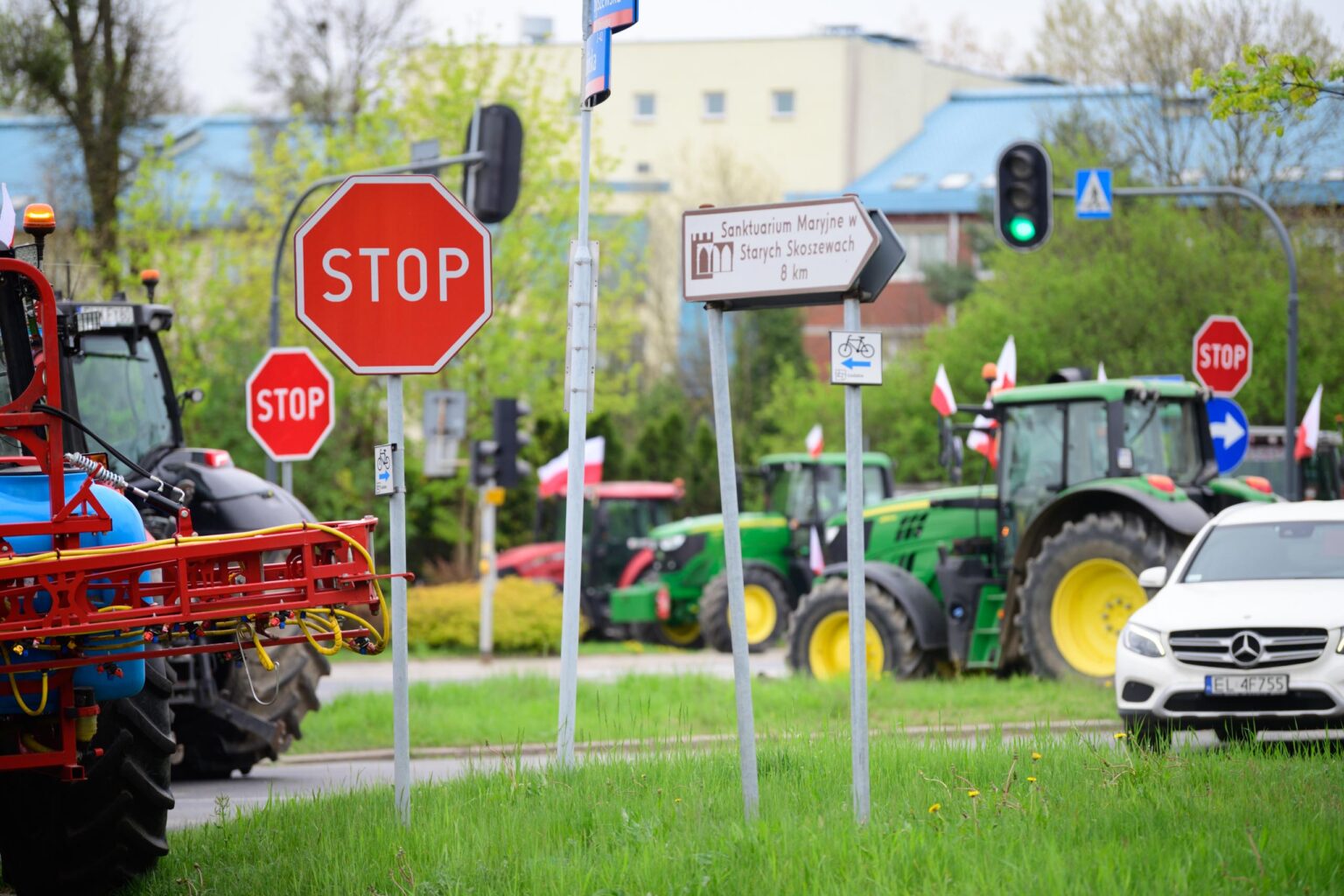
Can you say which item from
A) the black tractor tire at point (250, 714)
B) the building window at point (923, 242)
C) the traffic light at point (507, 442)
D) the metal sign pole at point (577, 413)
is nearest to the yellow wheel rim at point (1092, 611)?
the black tractor tire at point (250, 714)

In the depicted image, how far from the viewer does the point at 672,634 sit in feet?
97.2

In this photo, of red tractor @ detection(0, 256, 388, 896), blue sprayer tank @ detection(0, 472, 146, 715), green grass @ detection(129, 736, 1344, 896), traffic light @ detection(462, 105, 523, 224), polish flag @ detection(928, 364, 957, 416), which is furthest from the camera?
polish flag @ detection(928, 364, 957, 416)

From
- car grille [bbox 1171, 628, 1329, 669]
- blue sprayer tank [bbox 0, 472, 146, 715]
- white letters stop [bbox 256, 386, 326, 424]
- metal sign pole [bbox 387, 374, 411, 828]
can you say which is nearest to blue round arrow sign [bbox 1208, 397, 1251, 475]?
car grille [bbox 1171, 628, 1329, 669]

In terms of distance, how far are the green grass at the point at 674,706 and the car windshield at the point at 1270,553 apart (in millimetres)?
1535

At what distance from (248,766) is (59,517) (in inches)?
275

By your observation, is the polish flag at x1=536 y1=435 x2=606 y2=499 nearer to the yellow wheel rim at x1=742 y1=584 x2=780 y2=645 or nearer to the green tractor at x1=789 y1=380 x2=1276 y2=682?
the yellow wheel rim at x1=742 y1=584 x2=780 y2=645

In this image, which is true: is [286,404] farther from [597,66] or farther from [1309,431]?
[1309,431]

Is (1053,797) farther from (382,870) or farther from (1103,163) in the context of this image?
(1103,163)

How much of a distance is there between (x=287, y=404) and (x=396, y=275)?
10.5m

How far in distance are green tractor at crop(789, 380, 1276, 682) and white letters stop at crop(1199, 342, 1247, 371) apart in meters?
2.00

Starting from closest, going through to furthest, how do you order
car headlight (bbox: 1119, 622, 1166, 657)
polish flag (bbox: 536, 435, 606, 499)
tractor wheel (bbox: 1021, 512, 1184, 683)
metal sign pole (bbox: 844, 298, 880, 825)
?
metal sign pole (bbox: 844, 298, 880, 825)
car headlight (bbox: 1119, 622, 1166, 657)
tractor wheel (bbox: 1021, 512, 1184, 683)
polish flag (bbox: 536, 435, 606, 499)

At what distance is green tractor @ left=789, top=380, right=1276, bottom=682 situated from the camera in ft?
52.6

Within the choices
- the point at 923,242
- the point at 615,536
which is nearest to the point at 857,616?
the point at 615,536

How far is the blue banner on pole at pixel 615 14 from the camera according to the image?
9.69 m
